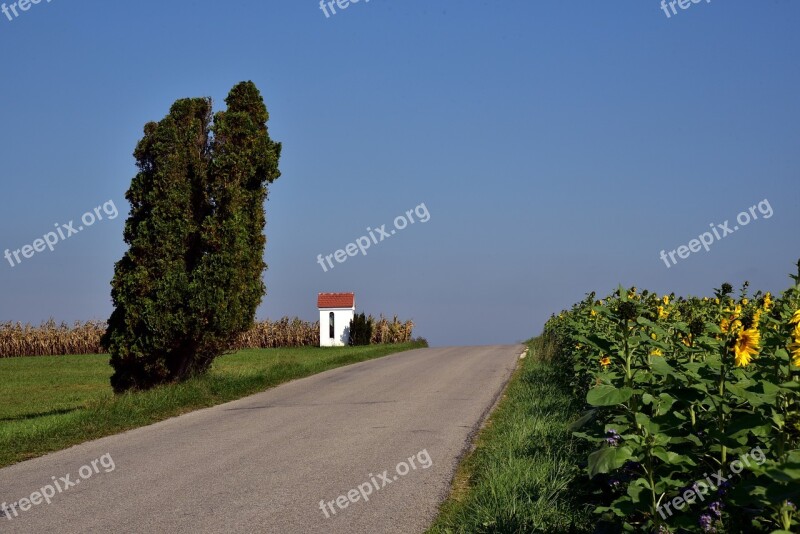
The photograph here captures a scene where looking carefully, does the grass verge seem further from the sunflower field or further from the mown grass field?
the mown grass field

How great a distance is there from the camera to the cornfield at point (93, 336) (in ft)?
159

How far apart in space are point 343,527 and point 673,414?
3.31 m

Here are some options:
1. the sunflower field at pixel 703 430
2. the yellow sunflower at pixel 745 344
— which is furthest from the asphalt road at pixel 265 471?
the yellow sunflower at pixel 745 344

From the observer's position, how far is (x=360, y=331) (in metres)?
47.8

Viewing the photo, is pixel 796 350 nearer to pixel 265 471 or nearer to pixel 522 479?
pixel 522 479

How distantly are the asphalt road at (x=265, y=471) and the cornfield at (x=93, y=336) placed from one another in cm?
3388

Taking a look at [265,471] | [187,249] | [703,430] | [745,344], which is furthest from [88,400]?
[745,344]

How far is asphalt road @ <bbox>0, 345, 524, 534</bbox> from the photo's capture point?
25.2 feet

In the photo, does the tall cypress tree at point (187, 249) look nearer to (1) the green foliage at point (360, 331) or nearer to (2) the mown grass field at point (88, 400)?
(2) the mown grass field at point (88, 400)

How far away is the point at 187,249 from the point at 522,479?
12558 millimetres

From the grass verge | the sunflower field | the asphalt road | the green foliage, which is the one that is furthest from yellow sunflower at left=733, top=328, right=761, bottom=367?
the green foliage

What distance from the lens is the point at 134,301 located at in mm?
18344

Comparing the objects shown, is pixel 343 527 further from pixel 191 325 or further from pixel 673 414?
pixel 191 325

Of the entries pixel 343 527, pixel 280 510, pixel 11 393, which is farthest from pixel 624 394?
pixel 11 393
